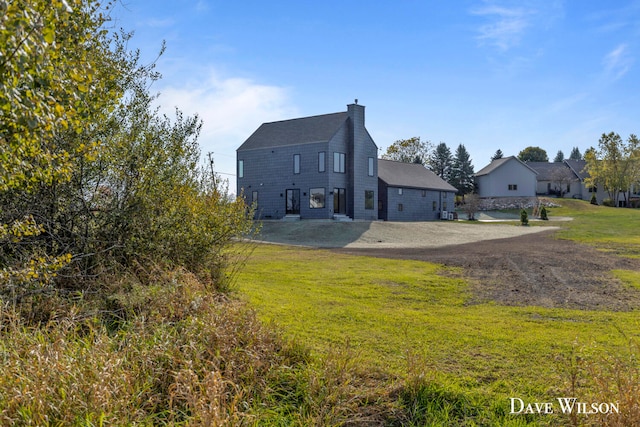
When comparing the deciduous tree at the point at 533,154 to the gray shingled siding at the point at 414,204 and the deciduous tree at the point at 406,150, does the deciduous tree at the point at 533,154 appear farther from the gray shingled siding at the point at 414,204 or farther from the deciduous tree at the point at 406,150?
→ the gray shingled siding at the point at 414,204

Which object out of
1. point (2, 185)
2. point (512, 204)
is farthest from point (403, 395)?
point (512, 204)

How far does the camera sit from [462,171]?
66.3 metres

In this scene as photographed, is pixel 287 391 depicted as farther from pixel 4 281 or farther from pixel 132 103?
pixel 132 103

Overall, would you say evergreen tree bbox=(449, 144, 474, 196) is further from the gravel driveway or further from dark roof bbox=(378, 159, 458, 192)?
the gravel driveway

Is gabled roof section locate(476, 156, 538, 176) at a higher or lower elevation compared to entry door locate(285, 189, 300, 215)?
higher

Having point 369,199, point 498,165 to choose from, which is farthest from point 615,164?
point 369,199

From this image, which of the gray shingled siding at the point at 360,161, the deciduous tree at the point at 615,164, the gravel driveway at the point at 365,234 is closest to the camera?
the gravel driveway at the point at 365,234

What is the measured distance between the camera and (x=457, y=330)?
6.23 metres

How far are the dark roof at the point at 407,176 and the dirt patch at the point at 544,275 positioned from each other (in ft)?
68.6

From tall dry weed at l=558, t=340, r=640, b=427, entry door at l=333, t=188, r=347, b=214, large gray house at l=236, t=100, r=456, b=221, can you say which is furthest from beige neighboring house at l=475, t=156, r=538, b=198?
tall dry weed at l=558, t=340, r=640, b=427

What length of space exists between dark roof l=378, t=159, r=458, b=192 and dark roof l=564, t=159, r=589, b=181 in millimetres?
27461

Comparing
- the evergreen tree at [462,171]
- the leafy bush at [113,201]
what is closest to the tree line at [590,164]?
the evergreen tree at [462,171]

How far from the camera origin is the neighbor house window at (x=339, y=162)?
32.1 metres

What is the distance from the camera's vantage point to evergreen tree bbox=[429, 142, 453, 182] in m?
68.9
